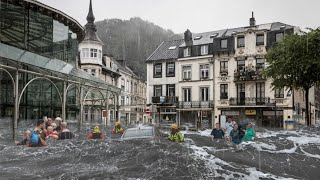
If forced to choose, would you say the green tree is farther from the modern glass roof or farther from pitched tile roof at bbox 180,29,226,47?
pitched tile roof at bbox 180,29,226,47

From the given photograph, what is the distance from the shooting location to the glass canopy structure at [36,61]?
1694 cm

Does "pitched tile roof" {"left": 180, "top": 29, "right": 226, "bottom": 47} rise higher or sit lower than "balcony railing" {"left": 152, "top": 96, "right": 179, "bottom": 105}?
higher

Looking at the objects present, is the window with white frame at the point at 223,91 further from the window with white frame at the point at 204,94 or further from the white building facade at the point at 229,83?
the window with white frame at the point at 204,94

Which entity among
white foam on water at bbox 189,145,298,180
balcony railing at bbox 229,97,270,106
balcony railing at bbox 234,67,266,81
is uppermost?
balcony railing at bbox 234,67,266,81

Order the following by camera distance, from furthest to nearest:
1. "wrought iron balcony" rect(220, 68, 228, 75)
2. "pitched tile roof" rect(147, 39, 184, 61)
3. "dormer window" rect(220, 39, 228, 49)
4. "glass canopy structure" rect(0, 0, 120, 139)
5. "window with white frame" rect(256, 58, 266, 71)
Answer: "pitched tile roof" rect(147, 39, 184, 61) → "dormer window" rect(220, 39, 228, 49) → "wrought iron balcony" rect(220, 68, 228, 75) → "window with white frame" rect(256, 58, 266, 71) → "glass canopy structure" rect(0, 0, 120, 139)

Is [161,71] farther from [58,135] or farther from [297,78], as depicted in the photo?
[58,135]

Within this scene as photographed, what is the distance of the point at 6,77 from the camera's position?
55.4ft

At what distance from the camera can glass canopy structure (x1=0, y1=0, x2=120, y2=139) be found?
16.9 meters

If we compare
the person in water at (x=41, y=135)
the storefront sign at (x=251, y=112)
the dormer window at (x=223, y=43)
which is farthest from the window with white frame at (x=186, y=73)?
the person in water at (x=41, y=135)

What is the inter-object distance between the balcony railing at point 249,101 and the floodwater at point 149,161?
27.3 meters

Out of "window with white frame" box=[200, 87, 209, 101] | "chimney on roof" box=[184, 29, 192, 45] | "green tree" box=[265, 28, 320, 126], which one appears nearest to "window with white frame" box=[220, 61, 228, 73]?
"window with white frame" box=[200, 87, 209, 101]

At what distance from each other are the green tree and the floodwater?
12.4 metres

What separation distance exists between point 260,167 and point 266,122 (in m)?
30.4

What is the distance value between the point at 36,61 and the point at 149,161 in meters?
8.32
